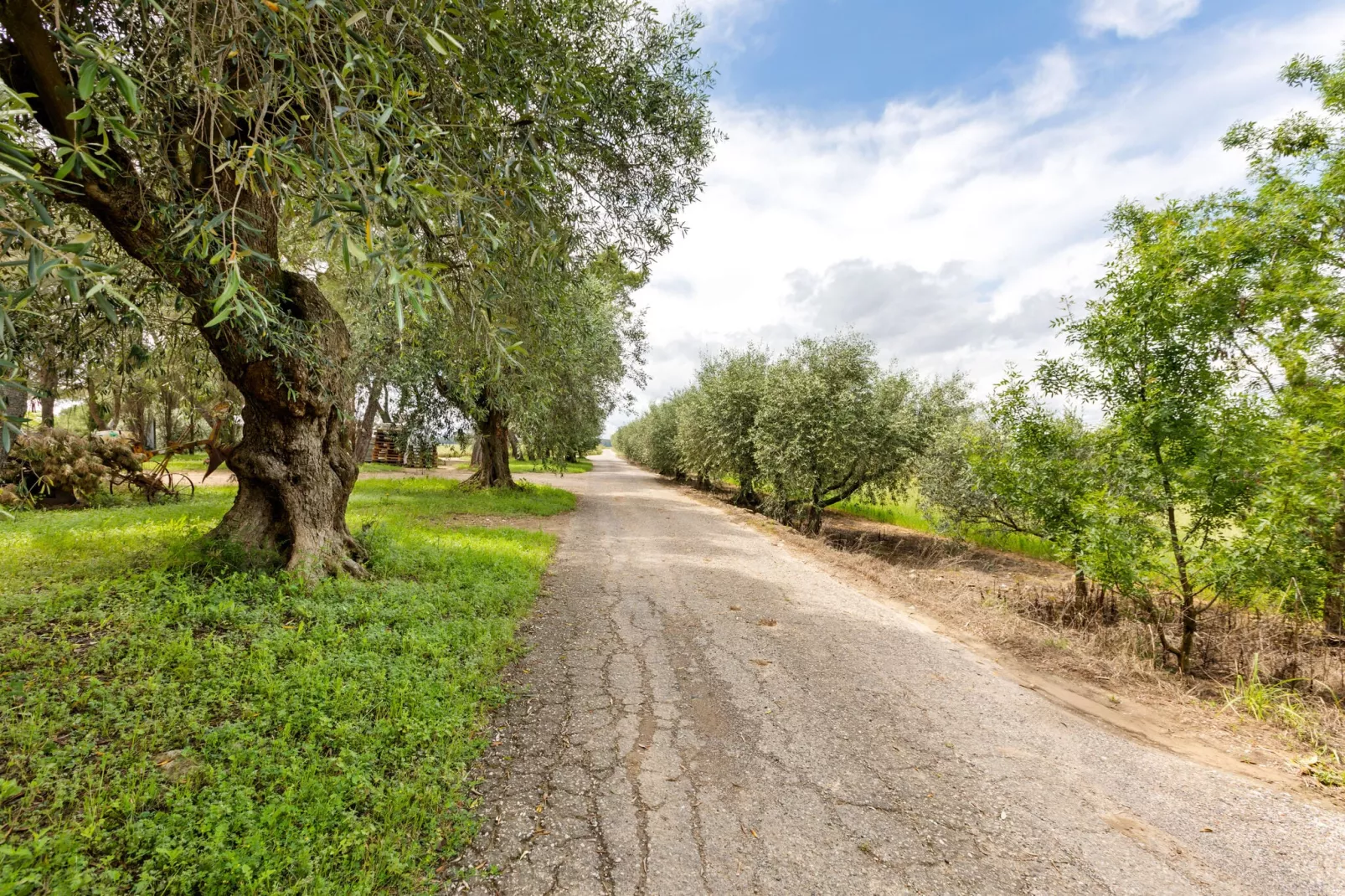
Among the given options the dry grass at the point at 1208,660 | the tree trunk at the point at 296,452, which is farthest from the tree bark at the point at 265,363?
the dry grass at the point at 1208,660

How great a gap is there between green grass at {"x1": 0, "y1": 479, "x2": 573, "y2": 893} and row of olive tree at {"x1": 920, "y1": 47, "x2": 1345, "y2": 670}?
658 centimetres

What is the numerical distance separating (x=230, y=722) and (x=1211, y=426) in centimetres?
862

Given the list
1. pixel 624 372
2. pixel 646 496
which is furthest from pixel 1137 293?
pixel 646 496

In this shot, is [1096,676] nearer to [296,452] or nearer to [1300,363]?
[1300,363]

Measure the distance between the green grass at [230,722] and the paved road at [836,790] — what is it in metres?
0.45

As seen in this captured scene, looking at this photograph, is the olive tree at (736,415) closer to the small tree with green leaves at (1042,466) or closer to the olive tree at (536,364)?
the olive tree at (536,364)

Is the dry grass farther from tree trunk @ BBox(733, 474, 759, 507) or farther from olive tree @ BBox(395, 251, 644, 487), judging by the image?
tree trunk @ BBox(733, 474, 759, 507)

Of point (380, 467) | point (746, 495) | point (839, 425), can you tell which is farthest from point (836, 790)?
point (380, 467)

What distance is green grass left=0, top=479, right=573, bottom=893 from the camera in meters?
2.15

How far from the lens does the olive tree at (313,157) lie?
236cm

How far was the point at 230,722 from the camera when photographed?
9.80ft

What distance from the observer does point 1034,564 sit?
14.2 m

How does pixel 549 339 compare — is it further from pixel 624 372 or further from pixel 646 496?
pixel 646 496

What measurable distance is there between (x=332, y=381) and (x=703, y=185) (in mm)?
5110
